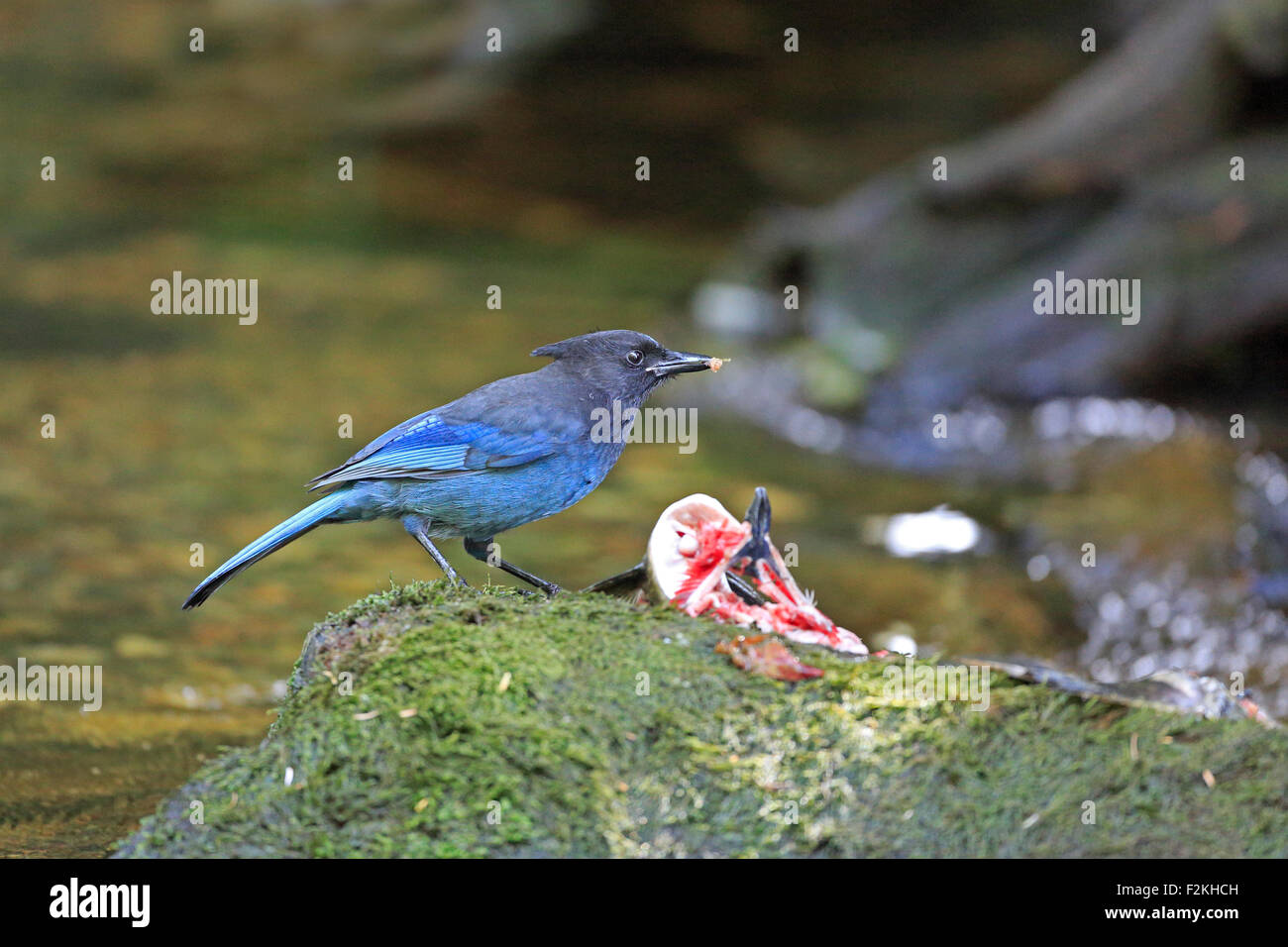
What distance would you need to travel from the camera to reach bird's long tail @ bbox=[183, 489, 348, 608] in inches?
173

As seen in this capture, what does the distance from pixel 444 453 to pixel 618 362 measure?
27.6 inches

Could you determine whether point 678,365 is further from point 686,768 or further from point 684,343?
point 684,343

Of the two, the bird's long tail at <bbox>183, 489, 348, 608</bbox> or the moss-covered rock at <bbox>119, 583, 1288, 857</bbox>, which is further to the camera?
the bird's long tail at <bbox>183, 489, 348, 608</bbox>

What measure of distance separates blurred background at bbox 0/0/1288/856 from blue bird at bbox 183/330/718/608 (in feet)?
4.76

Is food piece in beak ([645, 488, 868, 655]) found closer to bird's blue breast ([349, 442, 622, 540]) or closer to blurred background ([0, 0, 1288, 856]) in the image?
bird's blue breast ([349, 442, 622, 540])

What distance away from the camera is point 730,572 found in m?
4.04

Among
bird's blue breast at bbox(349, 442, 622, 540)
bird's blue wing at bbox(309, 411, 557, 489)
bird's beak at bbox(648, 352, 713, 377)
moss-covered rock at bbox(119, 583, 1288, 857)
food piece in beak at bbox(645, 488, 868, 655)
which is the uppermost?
bird's beak at bbox(648, 352, 713, 377)

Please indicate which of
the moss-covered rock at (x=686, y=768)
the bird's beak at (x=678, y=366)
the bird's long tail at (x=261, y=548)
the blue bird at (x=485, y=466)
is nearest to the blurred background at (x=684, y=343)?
the bird's long tail at (x=261, y=548)

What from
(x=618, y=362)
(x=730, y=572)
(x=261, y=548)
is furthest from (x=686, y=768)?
(x=618, y=362)

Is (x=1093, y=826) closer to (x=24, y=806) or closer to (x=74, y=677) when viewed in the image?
(x=24, y=806)

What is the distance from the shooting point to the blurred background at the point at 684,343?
7891mm

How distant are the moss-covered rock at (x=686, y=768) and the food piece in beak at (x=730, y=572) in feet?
0.94

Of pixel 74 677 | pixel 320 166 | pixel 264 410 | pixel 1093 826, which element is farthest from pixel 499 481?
pixel 320 166

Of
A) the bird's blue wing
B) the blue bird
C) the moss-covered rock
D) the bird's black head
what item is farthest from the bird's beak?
the moss-covered rock
